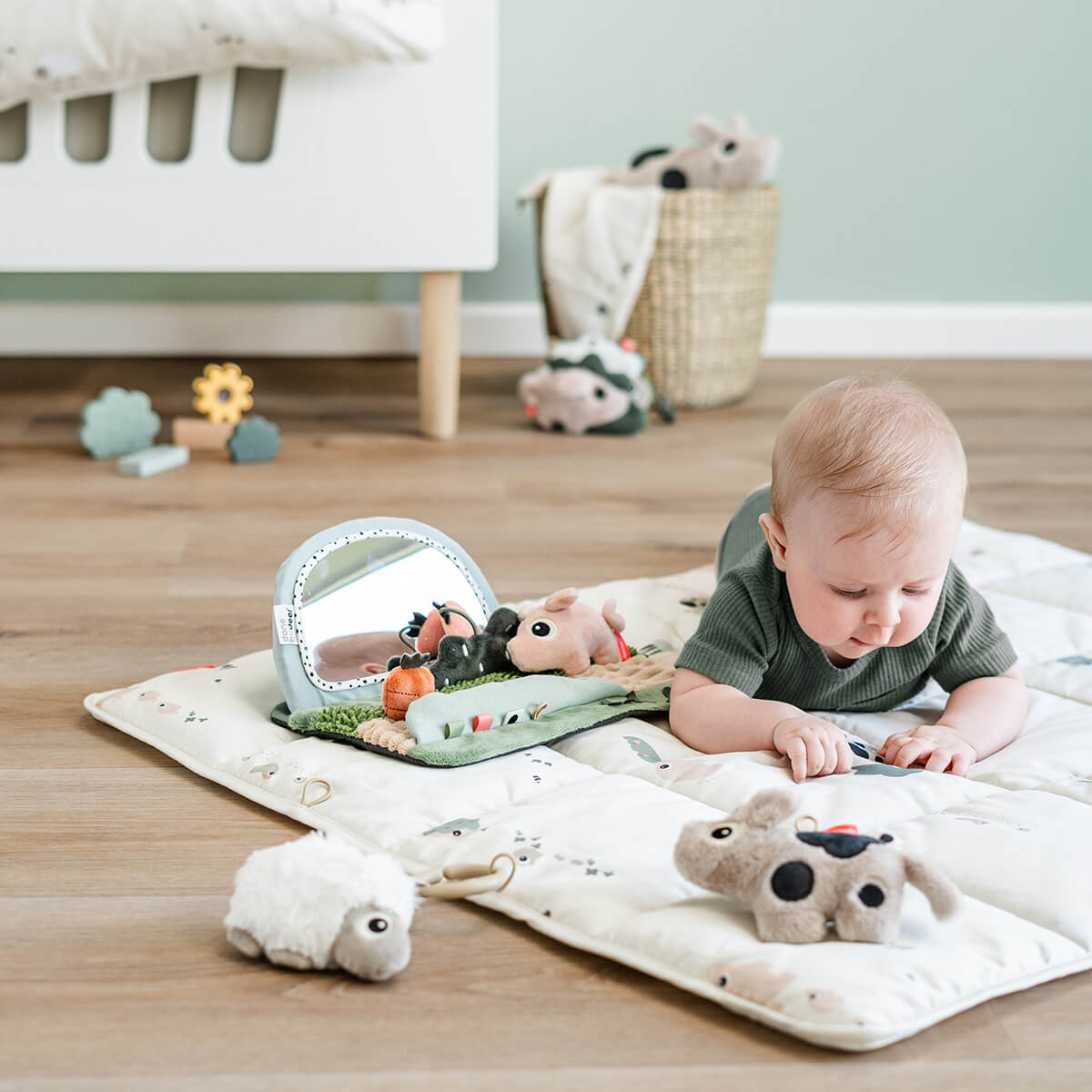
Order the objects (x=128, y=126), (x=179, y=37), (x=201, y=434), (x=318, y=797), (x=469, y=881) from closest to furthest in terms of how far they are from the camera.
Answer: (x=469, y=881) < (x=318, y=797) < (x=179, y=37) < (x=128, y=126) < (x=201, y=434)

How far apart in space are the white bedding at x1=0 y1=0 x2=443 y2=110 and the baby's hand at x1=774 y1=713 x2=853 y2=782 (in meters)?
1.18

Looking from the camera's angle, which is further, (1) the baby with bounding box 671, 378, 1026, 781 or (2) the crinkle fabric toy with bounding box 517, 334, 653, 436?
(2) the crinkle fabric toy with bounding box 517, 334, 653, 436

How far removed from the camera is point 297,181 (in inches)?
74.5

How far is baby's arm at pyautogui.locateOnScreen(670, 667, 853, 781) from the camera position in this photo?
97 cm

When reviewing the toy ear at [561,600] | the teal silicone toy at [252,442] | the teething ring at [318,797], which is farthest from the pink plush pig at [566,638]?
the teal silicone toy at [252,442]

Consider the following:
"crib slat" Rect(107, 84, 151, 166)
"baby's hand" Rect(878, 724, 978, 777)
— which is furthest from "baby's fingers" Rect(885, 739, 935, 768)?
"crib slat" Rect(107, 84, 151, 166)

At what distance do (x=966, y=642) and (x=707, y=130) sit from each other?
4.61 ft

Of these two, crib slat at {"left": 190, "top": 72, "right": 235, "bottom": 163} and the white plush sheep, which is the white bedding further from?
the white plush sheep

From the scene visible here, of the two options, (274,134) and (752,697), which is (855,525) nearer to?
(752,697)

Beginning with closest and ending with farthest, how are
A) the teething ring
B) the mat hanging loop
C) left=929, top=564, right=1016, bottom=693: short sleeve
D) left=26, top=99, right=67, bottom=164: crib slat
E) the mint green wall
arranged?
the mat hanging loop
the teething ring
left=929, top=564, right=1016, bottom=693: short sleeve
left=26, top=99, right=67, bottom=164: crib slat
the mint green wall

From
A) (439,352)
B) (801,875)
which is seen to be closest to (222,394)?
(439,352)

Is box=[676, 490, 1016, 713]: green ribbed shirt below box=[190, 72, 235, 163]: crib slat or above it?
below

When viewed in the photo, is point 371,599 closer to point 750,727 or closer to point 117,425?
point 750,727

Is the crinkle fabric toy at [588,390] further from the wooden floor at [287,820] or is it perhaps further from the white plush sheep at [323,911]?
the white plush sheep at [323,911]
